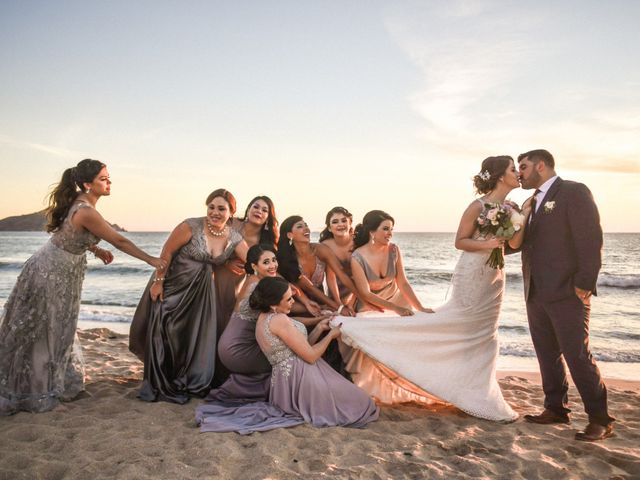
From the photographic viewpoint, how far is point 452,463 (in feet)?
12.6

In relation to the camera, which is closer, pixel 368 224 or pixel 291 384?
pixel 291 384

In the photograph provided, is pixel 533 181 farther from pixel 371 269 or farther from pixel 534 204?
pixel 371 269

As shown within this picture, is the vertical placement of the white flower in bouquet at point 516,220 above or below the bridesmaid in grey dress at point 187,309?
above

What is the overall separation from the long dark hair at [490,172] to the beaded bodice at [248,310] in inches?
97.9

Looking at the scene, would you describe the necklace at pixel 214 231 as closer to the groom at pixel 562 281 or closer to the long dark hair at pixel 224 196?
the long dark hair at pixel 224 196

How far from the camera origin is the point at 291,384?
4684 mm

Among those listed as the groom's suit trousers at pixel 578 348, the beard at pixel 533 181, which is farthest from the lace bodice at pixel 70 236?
the groom's suit trousers at pixel 578 348

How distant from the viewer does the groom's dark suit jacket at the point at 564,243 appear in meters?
4.28

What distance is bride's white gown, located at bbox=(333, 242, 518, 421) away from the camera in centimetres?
489

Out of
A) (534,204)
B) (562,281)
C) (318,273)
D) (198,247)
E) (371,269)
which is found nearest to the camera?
(562,281)

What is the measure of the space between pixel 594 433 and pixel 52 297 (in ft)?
16.4

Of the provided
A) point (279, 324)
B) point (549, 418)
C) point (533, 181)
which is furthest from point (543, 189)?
point (279, 324)

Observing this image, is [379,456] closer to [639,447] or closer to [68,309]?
[639,447]

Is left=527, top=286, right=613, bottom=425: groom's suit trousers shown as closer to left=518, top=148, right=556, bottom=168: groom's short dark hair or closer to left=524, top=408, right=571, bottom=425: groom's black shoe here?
left=524, top=408, right=571, bottom=425: groom's black shoe
